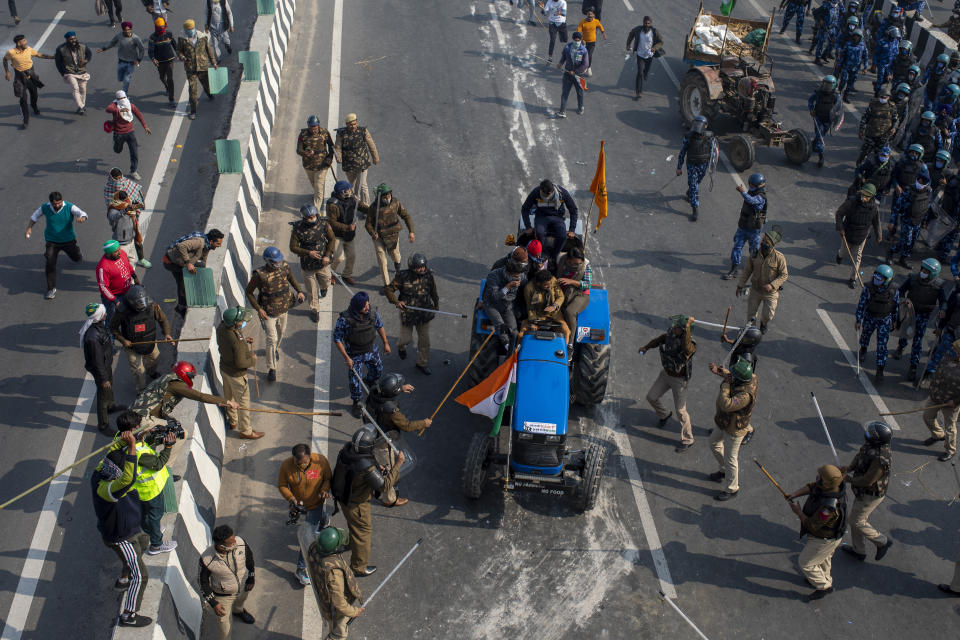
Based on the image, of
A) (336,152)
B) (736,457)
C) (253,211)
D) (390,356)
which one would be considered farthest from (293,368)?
(736,457)

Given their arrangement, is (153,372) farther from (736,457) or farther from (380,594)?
Result: (736,457)

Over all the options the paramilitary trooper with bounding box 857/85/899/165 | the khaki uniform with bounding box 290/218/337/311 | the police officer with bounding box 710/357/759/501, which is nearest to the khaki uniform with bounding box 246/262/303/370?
the khaki uniform with bounding box 290/218/337/311

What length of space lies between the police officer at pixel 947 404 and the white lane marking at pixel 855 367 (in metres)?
0.50

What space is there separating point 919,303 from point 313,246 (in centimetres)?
883

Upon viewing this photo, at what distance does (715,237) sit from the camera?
15.9m

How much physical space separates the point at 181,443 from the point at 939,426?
9.66 m

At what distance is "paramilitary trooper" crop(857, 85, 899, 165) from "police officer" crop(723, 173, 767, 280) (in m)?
4.25

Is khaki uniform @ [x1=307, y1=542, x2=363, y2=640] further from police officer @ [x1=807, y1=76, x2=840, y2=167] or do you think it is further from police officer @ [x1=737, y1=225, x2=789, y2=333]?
police officer @ [x1=807, y1=76, x2=840, y2=167]

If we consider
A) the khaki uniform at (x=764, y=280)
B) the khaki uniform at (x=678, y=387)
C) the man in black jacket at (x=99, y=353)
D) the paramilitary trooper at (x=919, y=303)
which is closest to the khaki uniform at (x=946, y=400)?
the paramilitary trooper at (x=919, y=303)

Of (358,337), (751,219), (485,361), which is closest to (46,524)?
(358,337)

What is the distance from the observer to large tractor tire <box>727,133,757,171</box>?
57.1 feet

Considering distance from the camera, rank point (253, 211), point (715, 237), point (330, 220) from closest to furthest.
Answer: point (330, 220)
point (253, 211)
point (715, 237)

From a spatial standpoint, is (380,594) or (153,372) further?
(153,372)

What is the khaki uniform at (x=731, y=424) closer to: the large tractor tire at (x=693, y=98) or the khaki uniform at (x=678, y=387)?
the khaki uniform at (x=678, y=387)
